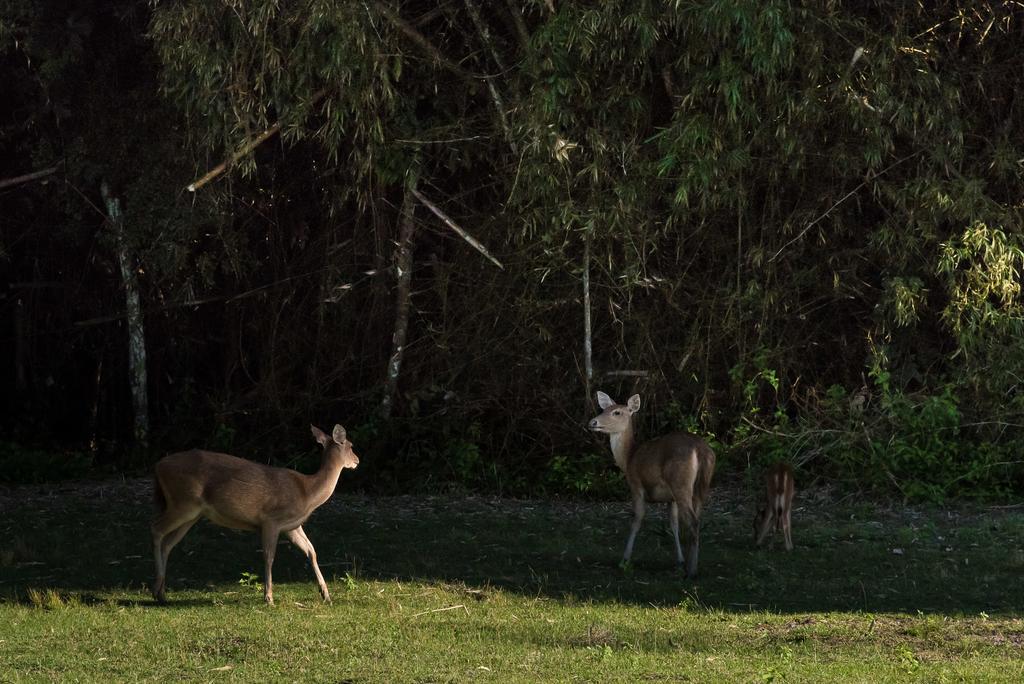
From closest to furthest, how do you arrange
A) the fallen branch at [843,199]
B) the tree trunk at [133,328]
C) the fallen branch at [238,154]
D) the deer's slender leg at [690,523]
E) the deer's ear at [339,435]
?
the deer's ear at [339,435], the deer's slender leg at [690,523], the fallen branch at [238,154], the fallen branch at [843,199], the tree trunk at [133,328]

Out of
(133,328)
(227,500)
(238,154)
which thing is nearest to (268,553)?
(227,500)

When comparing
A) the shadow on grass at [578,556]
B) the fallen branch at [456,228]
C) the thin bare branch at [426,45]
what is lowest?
the shadow on grass at [578,556]

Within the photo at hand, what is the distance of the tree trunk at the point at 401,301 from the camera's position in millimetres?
13047

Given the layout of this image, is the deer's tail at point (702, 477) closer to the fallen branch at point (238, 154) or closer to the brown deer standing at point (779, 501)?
the brown deer standing at point (779, 501)

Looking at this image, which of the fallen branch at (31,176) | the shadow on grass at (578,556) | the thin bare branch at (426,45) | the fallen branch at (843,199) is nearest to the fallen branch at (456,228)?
the thin bare branch at (426,45)

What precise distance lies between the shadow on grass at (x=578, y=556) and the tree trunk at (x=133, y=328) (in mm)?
2197

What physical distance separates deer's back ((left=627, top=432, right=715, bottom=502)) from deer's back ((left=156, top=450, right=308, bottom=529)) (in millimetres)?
2302

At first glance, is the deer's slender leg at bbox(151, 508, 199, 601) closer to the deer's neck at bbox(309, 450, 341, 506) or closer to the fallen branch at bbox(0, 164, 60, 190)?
the deer's neck at bbox(309, 450, 341, 506)

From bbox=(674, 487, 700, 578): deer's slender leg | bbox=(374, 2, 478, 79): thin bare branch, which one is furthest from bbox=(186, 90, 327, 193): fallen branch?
bbox=(674, 487, 700, 578): deer's slender leg

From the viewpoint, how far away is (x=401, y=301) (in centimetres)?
1323

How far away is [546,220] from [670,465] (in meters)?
3.32

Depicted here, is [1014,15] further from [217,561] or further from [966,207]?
[217,561]

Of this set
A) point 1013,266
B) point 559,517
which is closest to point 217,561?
point 559,517

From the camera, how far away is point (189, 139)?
12.2 metres
